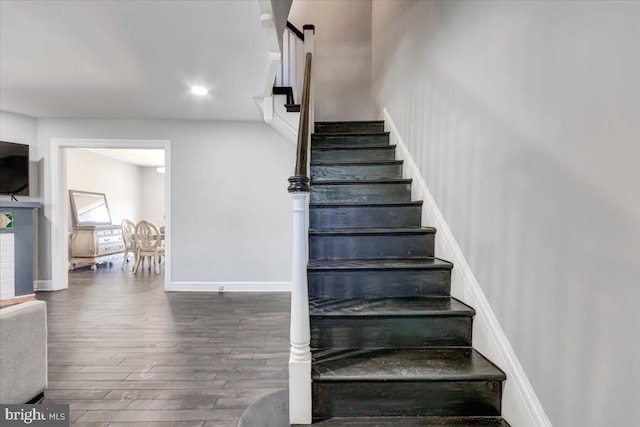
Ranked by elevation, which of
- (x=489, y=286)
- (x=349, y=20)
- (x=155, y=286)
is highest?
(x=349, y=20)

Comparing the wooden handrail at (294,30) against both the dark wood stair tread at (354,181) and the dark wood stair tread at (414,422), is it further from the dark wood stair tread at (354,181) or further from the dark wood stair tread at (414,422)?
the dark wood stair tread at (414,422)

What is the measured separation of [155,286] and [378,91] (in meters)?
3.97

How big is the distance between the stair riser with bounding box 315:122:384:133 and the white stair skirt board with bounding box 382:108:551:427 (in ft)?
4.80

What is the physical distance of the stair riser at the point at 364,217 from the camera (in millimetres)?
2186

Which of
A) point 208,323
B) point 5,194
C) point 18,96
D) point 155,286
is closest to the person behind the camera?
point 208,323

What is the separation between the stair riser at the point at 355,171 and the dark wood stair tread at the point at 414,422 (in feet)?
5.59

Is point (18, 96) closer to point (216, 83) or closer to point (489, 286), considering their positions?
point (216, 83)

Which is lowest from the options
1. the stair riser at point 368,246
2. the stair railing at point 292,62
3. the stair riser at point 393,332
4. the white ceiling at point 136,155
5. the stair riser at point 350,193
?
the stair riser at point 393,332

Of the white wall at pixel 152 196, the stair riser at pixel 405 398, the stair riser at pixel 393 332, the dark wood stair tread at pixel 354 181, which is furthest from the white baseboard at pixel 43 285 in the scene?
the white wall at pixel 152 196

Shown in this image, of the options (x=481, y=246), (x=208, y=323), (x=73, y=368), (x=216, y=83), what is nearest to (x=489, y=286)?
(x=481, y=246)

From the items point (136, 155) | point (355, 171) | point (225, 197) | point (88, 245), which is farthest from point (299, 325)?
point (136, 155)

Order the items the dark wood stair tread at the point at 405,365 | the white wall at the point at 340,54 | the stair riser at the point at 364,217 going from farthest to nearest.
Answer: the white wall at the point at 340,54 < the stair riser at the point at 364,217 < the dark wood stair tread at the point at 405,365

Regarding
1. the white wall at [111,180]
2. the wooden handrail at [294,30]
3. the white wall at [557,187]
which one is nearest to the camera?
the white wall at [557,187]

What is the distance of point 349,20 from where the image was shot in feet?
Result: 14.3
